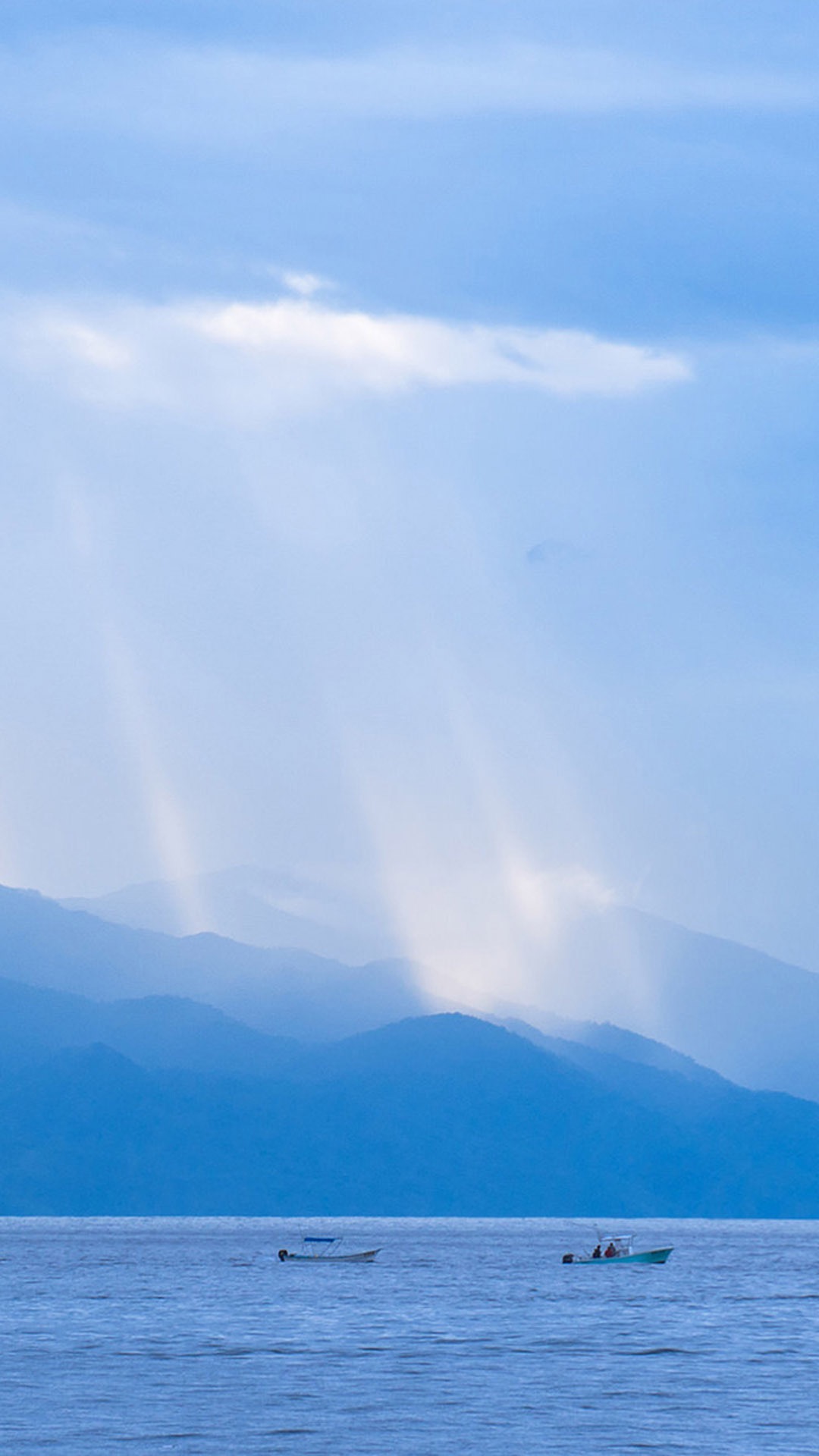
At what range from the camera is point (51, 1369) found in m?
100

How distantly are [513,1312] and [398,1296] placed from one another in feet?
77.3

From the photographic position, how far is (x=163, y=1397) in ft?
293

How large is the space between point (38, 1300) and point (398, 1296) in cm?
3271

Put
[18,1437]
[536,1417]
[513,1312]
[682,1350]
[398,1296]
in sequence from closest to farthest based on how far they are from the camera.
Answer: [18,1437]
[536,1417]
[682,1350]
[513,1312]
[398,1296]

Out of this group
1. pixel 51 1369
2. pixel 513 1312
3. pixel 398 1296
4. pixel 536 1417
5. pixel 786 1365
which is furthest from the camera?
pixel 398 1296

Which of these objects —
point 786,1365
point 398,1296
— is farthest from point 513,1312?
point 786,1365

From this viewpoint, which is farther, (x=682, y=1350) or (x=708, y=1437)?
(x=682, y=1350)

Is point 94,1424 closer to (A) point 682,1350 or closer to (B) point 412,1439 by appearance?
(B) point 412,1439

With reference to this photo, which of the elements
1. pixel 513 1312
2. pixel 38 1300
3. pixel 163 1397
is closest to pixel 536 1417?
pixel 163 1397

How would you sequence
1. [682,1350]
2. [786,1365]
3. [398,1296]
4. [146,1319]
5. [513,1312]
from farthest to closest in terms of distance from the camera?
[398,1296] → [513,1312] → [146,1319] → [682,1350] → [786,1365]

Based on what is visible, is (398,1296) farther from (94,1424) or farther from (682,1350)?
(94,1424)

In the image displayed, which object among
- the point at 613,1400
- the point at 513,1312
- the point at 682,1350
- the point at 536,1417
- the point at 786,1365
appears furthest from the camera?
the point at 513,1312

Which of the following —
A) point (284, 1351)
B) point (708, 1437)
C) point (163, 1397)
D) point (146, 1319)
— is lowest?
point (708, 1437)

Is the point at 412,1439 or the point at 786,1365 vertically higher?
the point at 786,1365
